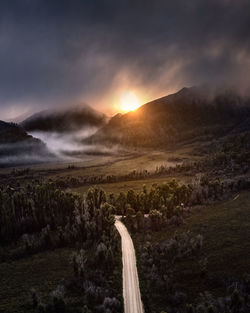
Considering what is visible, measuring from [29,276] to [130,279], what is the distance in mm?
29792

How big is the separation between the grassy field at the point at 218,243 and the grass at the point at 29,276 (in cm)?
2448

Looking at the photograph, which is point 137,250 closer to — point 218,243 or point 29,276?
point 218,243

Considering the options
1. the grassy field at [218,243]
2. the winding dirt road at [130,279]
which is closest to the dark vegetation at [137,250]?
the grassy field at [218,243]

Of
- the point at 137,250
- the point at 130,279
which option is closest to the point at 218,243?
the point at 137,250

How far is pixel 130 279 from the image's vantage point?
254ft

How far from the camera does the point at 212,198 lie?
148625mm

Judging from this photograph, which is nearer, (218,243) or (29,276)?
(29,276)

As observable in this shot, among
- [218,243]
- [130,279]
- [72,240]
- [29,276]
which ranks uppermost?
[72,240]

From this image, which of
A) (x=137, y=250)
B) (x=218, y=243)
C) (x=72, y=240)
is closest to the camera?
(x=218, y=243)

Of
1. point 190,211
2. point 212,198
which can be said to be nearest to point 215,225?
point 190,211

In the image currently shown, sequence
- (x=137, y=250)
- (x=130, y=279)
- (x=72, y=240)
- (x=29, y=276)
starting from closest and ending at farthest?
(x=130, y=279) < (x=29, y=276) < (x=137, y=250) < (x=72, y=240)

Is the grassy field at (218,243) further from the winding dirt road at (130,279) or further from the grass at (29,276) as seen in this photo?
the grass at (29,276)

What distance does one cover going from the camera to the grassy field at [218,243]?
73625 millimetres

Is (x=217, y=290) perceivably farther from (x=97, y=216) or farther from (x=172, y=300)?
(x=97, y=216)
